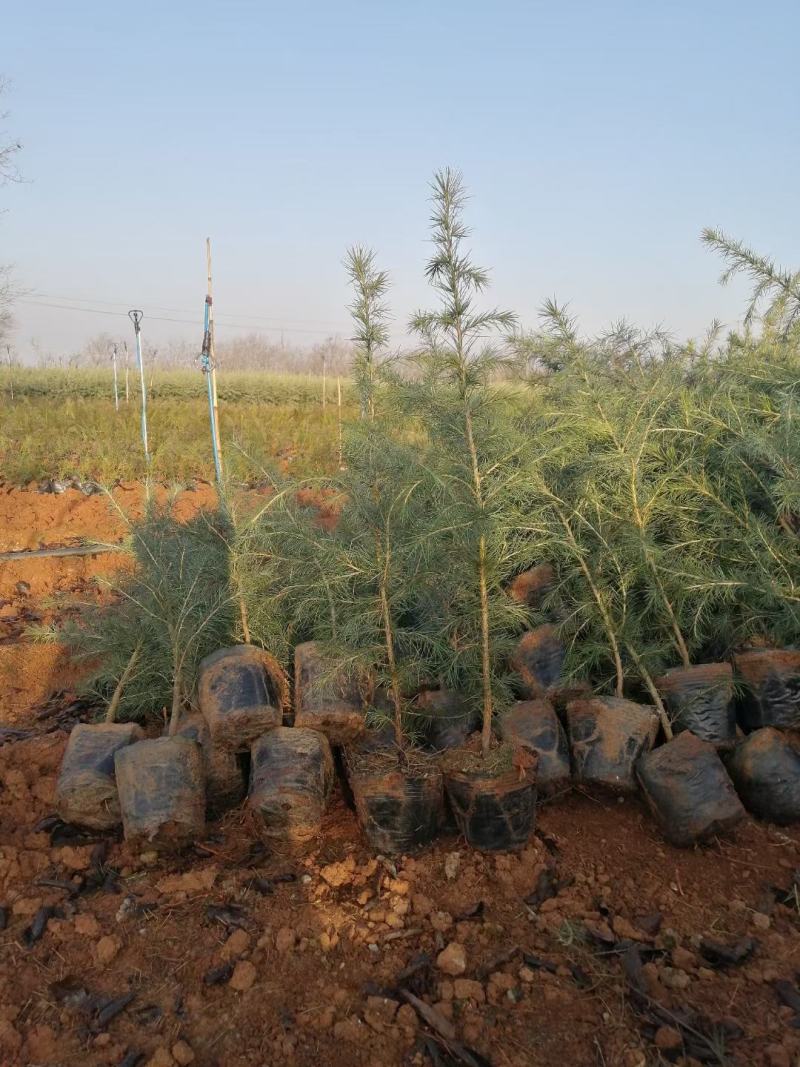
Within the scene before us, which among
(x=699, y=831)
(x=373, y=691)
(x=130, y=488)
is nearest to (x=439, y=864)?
(x=373, y=691)

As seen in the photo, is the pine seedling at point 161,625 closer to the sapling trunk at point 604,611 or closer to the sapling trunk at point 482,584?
the sapling trunk at point 482,584

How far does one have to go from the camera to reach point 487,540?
2.83 metres

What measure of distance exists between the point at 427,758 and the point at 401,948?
0.72 metres

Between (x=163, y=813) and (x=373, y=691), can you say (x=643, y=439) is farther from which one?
(x=163, y=813)

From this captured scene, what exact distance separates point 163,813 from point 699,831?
1987 mm

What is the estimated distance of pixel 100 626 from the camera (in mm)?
3824

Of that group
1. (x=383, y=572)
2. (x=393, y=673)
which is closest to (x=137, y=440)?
(x=383, y=572)

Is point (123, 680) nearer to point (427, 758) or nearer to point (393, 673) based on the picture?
point (393, 673)

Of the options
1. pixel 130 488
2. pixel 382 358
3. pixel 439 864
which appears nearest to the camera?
pixel 439 864

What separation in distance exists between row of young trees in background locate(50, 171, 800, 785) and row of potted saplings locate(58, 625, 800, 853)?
0.41ft

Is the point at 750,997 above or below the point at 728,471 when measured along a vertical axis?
below

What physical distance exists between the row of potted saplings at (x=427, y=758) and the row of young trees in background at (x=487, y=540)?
126mm

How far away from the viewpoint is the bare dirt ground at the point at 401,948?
2.05m

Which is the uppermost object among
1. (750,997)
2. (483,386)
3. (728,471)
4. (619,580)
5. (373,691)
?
(483,386)
